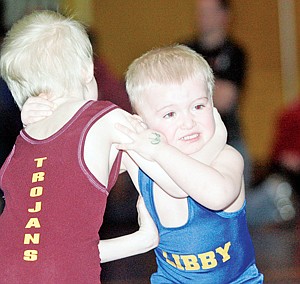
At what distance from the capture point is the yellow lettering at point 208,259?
247cm

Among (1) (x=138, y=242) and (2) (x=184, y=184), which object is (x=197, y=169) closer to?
(2) (x=184, y=184)

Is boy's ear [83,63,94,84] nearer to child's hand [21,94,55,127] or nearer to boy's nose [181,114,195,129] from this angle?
child's hand [21,94,55,127]

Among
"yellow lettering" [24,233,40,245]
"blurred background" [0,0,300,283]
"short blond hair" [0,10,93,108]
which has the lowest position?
"blurred background" [0,0,300,283]

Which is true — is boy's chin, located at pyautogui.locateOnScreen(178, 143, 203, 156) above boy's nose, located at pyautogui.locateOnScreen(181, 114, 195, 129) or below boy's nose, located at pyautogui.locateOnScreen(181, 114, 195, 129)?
below

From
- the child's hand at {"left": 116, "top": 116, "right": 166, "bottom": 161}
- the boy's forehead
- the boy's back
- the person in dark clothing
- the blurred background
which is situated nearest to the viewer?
the boy's back

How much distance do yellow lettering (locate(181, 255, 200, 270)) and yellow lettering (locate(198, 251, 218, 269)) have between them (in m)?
0.02

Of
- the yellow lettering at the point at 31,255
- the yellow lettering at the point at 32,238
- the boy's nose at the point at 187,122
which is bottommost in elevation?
the yellow lettering at the point at 31,255

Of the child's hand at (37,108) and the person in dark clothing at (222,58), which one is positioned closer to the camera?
the child's hand at (37,108)

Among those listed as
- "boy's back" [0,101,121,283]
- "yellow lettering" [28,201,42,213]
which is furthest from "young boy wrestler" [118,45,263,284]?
"yellow lettering" [28,201,42,213]

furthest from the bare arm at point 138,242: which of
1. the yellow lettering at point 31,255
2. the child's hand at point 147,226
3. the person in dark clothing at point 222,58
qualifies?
the person in dark clothing at point 222,58

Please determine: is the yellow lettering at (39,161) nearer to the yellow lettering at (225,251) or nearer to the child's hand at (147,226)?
the child's hand at (147,226)

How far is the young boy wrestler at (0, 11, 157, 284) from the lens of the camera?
7.01ft

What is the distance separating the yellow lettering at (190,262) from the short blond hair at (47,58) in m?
Result: 0.57

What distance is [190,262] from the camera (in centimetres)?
249
